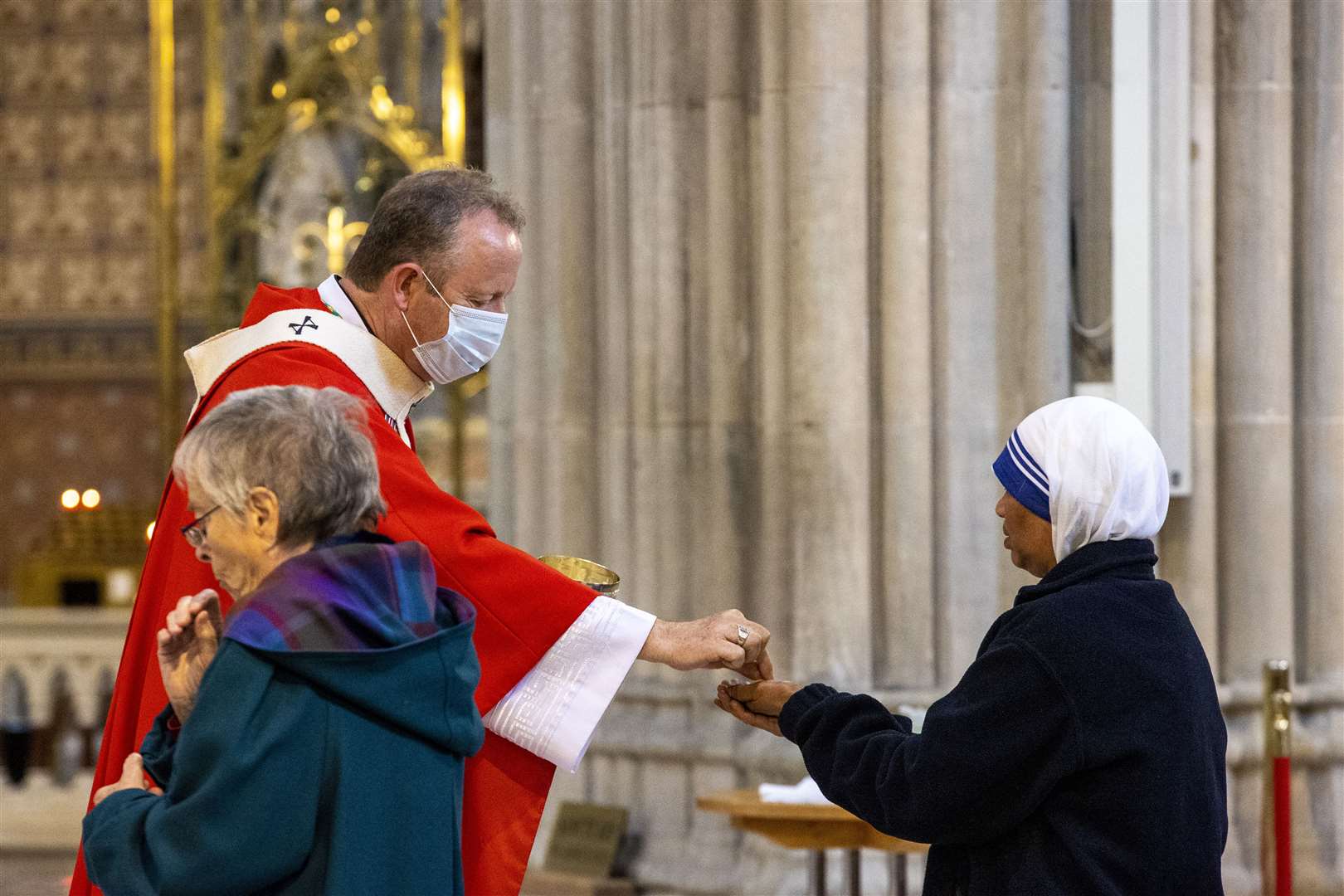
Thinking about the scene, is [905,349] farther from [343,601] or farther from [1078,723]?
[343,601]

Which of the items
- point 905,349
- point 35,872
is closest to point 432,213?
point 905,349

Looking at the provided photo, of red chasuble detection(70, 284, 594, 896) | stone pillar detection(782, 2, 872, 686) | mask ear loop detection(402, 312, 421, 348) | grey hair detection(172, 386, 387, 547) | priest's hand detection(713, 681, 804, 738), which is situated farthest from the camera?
stone pillar detection(782, 2, 872, 686)

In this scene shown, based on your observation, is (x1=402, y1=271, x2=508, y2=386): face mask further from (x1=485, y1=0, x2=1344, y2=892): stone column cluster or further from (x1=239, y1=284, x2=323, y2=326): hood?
(x1=485, y1=0, x2=1344, y2=892): stone column cluster

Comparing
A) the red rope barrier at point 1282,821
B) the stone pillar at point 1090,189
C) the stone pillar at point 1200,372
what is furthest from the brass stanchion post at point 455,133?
the red rope barrier at point 1282,821

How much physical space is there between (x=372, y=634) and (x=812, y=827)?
260 cm

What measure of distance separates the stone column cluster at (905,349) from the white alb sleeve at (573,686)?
2691mm

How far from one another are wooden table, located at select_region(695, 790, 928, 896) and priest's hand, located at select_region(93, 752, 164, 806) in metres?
2.42

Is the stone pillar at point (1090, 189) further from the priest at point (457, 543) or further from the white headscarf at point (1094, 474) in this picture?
the white headscarf at point (1094, 474)

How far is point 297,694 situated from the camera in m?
2.02

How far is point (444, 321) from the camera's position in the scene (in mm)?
3078

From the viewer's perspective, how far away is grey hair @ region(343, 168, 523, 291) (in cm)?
304

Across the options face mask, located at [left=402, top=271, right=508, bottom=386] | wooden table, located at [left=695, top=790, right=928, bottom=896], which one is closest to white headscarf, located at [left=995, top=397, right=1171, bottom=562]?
face mask, located at [left=402, top=271, right=508, bottom=386]

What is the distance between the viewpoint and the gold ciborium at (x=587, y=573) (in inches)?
126

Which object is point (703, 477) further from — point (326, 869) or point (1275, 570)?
point (326, 869)
